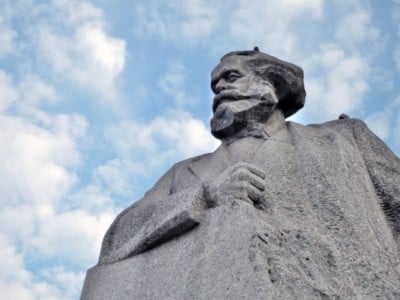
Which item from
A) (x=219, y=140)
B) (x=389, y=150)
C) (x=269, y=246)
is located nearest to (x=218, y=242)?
(x=269, y=246)

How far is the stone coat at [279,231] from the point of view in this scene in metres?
4.70

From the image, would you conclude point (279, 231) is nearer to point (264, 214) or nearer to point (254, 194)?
point (264, 214)

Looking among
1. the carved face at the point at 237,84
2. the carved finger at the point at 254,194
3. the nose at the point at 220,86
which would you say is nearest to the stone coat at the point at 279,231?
the carved finger at the point at 254,194

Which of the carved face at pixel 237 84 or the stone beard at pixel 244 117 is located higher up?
the carved face at pixel 237 84

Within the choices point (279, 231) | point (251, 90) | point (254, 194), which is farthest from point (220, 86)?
point (279, 231)

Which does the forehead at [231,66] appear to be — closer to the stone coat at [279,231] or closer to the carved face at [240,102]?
the carved face at [240,102]

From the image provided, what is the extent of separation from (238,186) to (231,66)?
195 centimetres

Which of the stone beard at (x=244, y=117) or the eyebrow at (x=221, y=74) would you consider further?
the eyebrow at (x=221, y=74)

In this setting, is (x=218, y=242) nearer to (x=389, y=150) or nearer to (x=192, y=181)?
(x=192, y=181)

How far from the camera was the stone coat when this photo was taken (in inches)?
185

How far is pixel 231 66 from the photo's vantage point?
22.5ft

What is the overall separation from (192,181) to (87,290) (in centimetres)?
127

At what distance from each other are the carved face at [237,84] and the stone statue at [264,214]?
1 cm

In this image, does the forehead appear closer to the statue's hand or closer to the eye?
the eye
